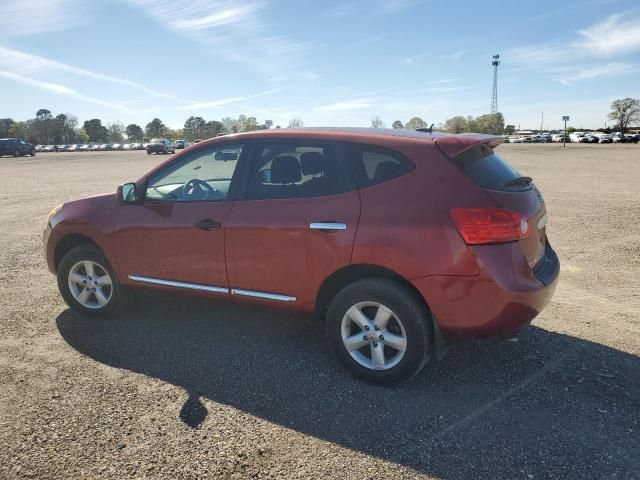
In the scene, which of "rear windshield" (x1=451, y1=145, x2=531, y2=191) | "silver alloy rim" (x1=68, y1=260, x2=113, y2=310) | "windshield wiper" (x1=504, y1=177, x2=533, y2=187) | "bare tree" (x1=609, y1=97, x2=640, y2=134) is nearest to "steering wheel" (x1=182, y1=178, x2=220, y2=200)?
"silver alloy rim" (x1=68, y1=260, x2=113, y2=310)

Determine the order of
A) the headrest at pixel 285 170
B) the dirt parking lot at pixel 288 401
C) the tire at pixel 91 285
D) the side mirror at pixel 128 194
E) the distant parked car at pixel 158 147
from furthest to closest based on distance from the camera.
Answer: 1. the distant parked car at pixel 158 147
2. the tire at pixel 91 285
3. the side mirror at pixel 128 194
4. the headrest at pixel 285 170
5. the dirt parking lot at pixel 288 401

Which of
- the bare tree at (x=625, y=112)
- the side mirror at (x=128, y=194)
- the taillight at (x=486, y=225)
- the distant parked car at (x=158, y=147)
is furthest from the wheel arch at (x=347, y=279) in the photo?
the bare tree at (x=625, y=112)

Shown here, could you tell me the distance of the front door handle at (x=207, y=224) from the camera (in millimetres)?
3881

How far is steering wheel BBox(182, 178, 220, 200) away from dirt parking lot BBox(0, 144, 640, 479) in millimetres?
1243

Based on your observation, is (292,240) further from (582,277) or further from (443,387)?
(582,277)

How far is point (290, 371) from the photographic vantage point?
3697mm

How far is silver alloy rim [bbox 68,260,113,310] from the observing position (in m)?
4.65

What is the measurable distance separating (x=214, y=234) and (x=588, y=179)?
655 inches

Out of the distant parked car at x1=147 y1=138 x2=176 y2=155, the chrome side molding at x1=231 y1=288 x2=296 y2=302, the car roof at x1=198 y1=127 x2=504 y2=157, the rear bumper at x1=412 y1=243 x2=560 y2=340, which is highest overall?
the distant parked car at x1=147 y1=138 x2=176 y2=155

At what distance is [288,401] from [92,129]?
502 feet

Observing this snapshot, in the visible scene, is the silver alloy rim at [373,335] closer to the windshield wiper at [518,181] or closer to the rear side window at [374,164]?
the rear side window at [374,164]

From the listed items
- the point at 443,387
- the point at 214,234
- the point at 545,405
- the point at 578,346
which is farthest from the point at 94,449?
the point at 578,346

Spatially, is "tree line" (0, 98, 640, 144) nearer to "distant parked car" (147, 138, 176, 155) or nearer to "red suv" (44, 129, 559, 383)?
"distant parked car" (147, 138, 176, 155)

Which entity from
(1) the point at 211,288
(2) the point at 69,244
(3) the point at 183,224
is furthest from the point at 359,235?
(2) the point at 69,244
